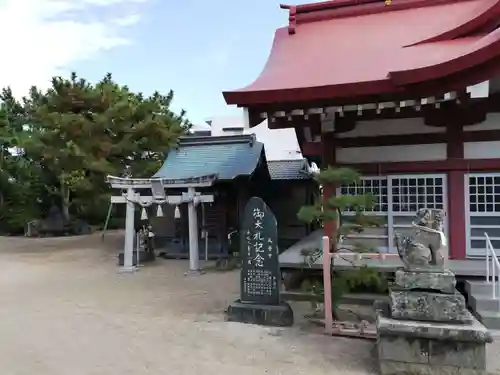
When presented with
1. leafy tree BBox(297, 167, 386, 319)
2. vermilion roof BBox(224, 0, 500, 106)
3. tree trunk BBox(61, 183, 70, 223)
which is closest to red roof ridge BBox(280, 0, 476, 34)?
vermilion roof BBox(224, 0, 500, 106)

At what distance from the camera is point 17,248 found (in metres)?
18.0

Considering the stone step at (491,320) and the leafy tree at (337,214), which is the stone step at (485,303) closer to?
the stone step at (491,320)

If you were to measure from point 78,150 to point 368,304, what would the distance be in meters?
13.0

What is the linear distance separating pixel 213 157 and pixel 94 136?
4995mm

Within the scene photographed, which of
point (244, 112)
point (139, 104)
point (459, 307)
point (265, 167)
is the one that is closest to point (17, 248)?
point (139, 104)

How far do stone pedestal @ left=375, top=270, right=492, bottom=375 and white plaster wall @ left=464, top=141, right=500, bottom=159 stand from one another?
330 centimetres

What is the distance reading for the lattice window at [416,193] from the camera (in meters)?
7.66

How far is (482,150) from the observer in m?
7.38

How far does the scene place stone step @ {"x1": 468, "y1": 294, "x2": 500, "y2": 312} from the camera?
240 inches

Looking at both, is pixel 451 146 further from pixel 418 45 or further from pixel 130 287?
pixel 130 287

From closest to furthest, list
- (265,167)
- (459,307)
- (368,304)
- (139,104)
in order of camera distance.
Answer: (459,307) < (368,304) < (265,167) < (139,104)

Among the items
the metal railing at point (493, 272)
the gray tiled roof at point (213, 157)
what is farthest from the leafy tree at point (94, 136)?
the metal railing at point (493, 272)

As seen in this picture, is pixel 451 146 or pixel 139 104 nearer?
pixel 451 146

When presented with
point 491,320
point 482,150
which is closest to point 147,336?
point 491,320
